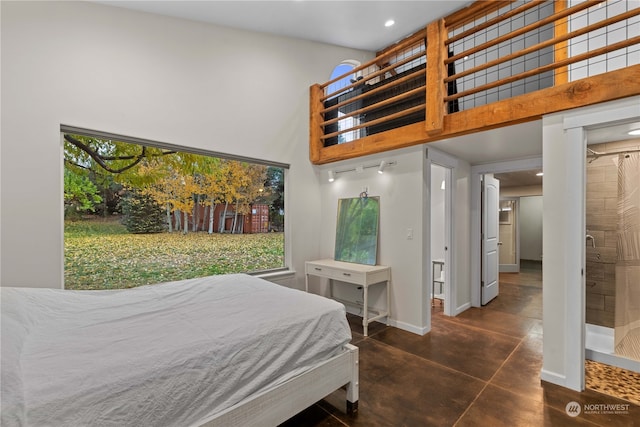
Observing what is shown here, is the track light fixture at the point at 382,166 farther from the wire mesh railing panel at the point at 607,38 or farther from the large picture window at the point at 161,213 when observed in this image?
the wire mesh railing panel at the point at 607,38

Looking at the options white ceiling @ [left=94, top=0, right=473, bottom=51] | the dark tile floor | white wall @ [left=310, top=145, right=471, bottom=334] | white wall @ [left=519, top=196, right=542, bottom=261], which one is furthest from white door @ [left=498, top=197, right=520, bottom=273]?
white ceiling @ [left=94, top=0, right=473, bottom=51]

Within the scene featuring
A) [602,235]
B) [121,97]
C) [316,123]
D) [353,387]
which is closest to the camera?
[353,387]

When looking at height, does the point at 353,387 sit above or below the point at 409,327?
above

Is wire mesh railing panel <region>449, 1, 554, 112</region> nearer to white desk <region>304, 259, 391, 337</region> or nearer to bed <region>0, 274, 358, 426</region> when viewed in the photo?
white desk <region>304, 259, 391, 337</region>

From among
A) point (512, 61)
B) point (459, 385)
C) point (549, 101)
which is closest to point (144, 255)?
point (459, 385)

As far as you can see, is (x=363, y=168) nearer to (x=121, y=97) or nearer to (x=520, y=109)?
(x=520, y=109)

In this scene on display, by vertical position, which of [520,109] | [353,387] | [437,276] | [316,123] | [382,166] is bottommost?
[353,387]

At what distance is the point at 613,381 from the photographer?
2.30 m

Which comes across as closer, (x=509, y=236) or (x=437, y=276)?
(x=437, y=276)

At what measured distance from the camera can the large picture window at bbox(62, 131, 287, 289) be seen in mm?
2703

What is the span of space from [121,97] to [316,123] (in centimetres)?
239

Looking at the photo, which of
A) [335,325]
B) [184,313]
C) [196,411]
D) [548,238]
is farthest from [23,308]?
[548,238]

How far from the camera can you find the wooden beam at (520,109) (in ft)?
6.61

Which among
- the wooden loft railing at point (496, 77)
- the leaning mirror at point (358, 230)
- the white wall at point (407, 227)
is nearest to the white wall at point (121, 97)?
the leaning mirror at point (358, 230)
